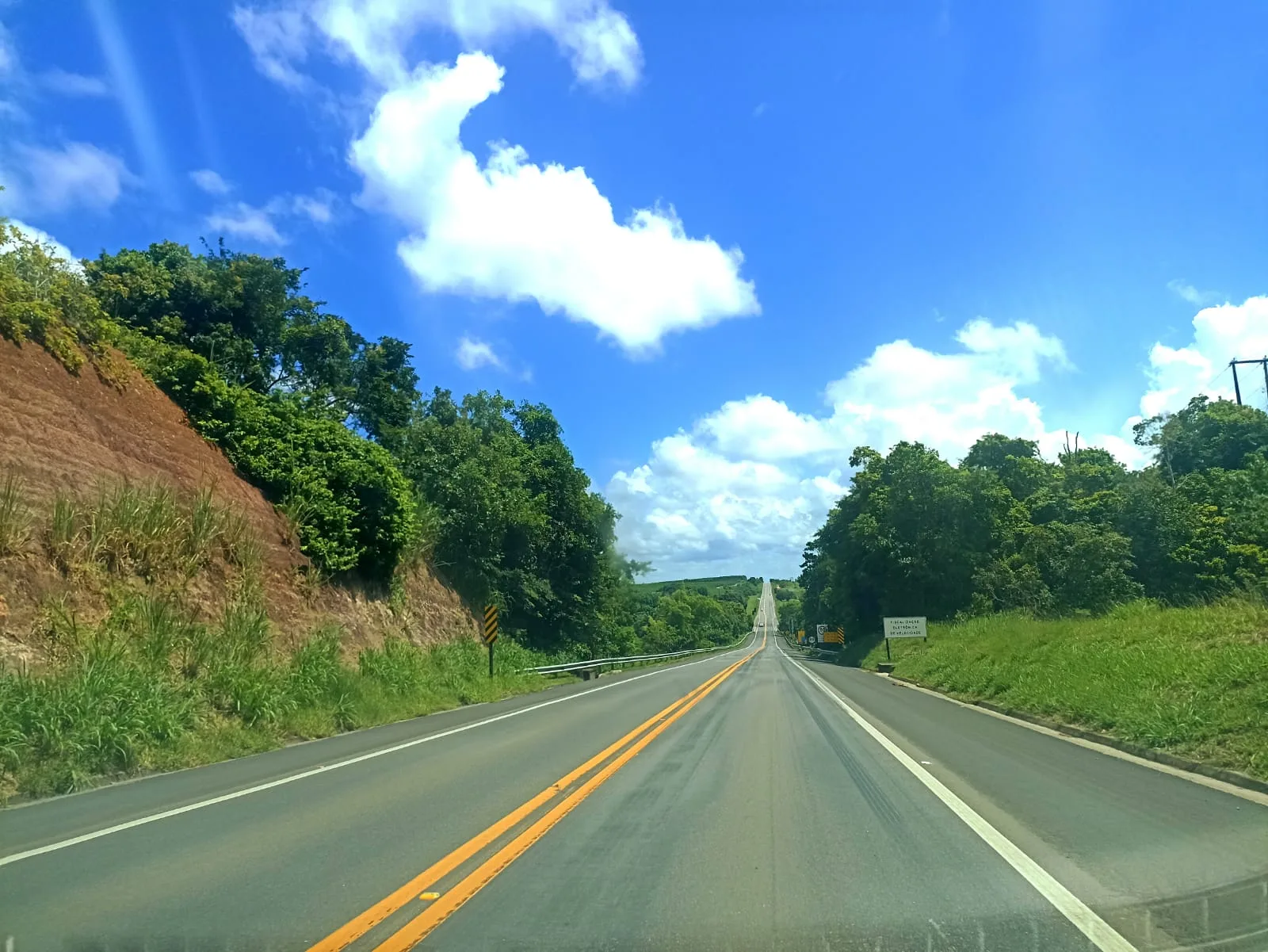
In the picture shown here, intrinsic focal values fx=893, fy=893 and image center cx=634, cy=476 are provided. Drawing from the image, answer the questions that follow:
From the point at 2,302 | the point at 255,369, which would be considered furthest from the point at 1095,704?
the point at 255,369

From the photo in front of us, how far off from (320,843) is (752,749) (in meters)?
7.13

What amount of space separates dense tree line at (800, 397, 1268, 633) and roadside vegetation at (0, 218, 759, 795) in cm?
2044

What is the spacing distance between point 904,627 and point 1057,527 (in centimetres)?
1856

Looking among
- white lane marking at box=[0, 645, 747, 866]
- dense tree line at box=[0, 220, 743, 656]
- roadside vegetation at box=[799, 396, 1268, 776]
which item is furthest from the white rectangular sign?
white lane marking at box=[0, 645, 747, 866]

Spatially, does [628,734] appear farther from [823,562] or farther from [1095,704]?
[823,562]

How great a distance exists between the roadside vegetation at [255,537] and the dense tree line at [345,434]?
8 cm

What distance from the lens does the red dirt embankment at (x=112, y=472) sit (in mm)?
15367

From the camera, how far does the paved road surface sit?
5.27 metres

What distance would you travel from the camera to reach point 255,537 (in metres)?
22.9

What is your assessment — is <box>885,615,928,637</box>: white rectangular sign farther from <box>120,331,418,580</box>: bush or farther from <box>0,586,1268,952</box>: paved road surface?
<box>0,586,1268,952</box>: paved road surface

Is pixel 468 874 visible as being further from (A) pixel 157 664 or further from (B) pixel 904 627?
(B) pixel 904 627

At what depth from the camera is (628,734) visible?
48.8ft

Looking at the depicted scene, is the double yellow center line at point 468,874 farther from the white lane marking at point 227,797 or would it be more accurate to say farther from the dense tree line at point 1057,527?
the dense tree line at point 1057,527

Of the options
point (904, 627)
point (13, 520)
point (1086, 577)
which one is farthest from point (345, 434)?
point (1086, 577)
